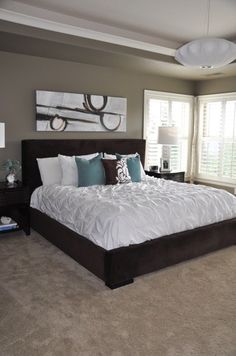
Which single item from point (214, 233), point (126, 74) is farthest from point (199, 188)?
point (126, 74)

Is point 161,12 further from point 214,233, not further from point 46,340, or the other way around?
point 46,340

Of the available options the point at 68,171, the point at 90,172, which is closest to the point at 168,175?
the point at 90,172

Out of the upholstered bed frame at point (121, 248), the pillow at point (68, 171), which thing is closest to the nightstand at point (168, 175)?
the pillow at point (68, 171)

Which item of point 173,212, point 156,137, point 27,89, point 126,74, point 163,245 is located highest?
point 126,74

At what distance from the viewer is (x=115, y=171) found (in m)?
4.58

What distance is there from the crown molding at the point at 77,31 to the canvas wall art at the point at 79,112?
121 cm

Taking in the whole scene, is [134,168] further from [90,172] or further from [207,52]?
[207,52]

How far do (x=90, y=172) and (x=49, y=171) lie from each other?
0.61 meters

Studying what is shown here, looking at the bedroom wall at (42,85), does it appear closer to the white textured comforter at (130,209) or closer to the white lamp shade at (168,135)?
the white lamp shade at (168,135)

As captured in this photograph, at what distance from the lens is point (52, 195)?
13.2 ft

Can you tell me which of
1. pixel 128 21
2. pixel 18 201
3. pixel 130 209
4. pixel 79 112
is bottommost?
pixel 18 201

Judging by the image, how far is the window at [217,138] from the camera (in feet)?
20.3

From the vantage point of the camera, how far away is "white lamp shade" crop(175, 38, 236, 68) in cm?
293

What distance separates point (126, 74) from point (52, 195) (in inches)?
112
